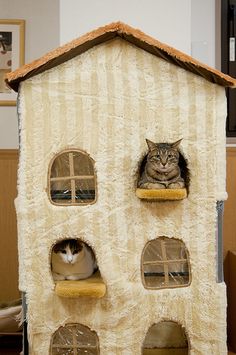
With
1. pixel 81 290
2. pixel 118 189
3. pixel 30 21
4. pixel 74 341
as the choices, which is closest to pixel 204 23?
pixel 30 21

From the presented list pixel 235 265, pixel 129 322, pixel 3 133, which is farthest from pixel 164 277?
pixel 3 133

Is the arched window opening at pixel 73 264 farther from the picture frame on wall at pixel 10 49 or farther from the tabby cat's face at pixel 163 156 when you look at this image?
the picture frame on wall at pixel 10 49

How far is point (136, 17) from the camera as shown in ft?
6.96

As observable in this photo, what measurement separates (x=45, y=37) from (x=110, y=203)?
1.13 metres

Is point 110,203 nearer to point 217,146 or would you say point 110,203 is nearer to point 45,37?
point 217,146

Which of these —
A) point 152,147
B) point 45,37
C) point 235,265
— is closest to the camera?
point 152,147

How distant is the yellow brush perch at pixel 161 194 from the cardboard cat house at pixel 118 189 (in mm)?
30

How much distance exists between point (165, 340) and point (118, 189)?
0.62 metres

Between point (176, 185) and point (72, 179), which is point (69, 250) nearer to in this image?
point (72, 179)

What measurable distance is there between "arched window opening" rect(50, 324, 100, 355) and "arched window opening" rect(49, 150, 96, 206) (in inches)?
17.6

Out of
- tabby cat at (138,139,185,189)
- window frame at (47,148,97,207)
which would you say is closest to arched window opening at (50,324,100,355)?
window frame at (47,148,97,207)

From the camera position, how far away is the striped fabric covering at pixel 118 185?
1674mm

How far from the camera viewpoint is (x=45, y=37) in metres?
2.44

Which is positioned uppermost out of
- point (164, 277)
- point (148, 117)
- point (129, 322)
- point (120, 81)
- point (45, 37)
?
point (45, 37)
